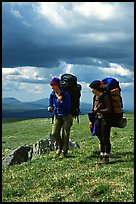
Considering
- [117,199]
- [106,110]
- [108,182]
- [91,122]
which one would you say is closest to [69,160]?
[91,122]

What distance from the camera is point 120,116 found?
52.3 feet

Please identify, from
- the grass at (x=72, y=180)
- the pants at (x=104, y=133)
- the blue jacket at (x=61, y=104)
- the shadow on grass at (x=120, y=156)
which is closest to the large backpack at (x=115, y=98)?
the pants at (x=104, y=133)

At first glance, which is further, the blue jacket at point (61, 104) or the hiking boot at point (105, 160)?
the blue jacket at point (61, 104)

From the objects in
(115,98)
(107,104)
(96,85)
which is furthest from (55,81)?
(115,98)

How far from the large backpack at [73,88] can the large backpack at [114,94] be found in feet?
6.50

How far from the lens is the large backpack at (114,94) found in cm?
1560

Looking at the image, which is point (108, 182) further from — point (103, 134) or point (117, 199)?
point (103, 134)

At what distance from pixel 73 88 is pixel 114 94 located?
96.9 inches

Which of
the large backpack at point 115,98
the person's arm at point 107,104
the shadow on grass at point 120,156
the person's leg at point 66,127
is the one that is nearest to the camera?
the person's arm at point 107,104


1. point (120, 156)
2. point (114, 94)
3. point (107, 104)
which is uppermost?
point (114, 94)

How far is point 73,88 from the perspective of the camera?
17.4 m

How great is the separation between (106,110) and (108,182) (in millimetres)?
3483

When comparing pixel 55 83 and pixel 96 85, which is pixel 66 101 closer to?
pixel 55 83

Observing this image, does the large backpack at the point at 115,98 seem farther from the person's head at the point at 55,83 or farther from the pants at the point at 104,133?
the person's head at the point at 55,83
